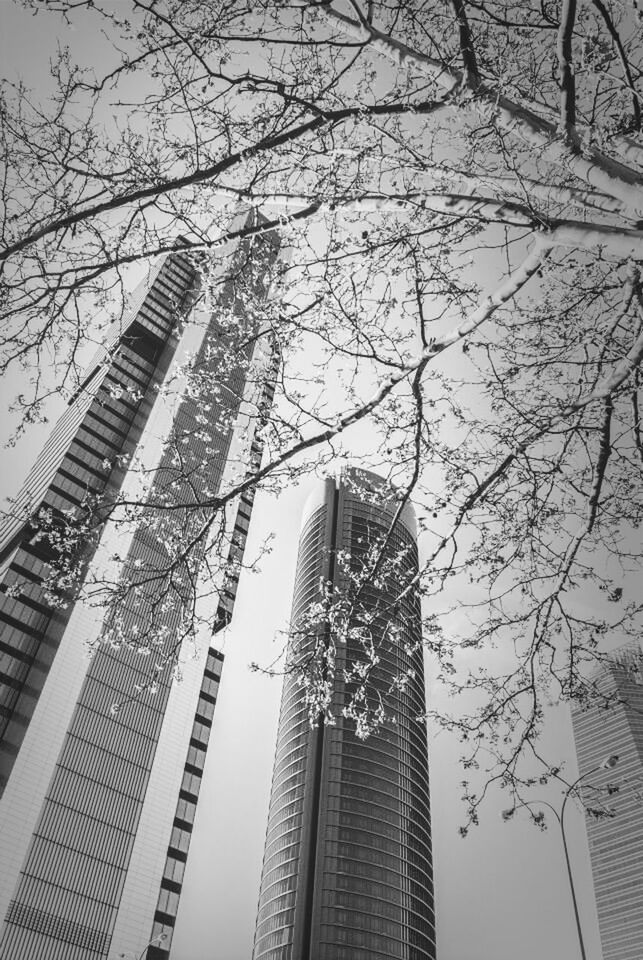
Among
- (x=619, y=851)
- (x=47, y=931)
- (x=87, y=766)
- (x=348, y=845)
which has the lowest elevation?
(x=47, y=931)

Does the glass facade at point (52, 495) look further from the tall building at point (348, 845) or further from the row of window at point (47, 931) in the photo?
the tall building at point (348, 845)

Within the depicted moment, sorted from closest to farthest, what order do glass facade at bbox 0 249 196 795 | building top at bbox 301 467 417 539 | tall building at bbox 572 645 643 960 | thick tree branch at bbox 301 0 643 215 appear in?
thick tree branch at bbox 301 0 643 215, building top at bbox 301 467 417 539, glass facade at bbox 0 249 196 795, tall building at bbox 572 645 643 960

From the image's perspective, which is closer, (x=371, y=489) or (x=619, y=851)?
(x=371, y=489)

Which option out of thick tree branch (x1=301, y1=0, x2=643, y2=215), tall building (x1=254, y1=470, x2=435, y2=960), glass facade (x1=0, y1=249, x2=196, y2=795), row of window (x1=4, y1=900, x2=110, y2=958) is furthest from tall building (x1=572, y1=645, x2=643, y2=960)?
thick tree branch (x1=301, y1=0, x2=643, y2=215)

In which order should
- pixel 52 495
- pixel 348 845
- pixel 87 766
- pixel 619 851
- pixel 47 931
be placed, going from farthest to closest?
pixel 619 851, pixel 348 845, pixel 52 495, pixel 87 766, pixel 47 931

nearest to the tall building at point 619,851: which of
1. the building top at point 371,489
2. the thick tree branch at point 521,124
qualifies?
the building top at point 371,489

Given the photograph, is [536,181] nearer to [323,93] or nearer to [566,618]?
[323,93]

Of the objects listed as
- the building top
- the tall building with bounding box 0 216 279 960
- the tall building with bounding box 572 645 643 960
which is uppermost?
the tall building with bounding box 572 645 643 960

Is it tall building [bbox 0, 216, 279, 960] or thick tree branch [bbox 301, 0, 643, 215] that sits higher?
tall building [bbox 0, 216, 279, 960]

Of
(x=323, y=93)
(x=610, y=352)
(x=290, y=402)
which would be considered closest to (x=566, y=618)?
(x=610, y=352)

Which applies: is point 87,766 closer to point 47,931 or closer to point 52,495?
point 47,931

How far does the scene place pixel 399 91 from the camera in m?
5.56

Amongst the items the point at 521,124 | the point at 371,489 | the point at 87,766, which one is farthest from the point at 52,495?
the point at 521,124

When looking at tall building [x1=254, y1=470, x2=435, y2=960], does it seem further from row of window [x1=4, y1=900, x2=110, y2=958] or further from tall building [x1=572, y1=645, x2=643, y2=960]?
row of window [x1=4, y1=900, x2=110, y2=958]
